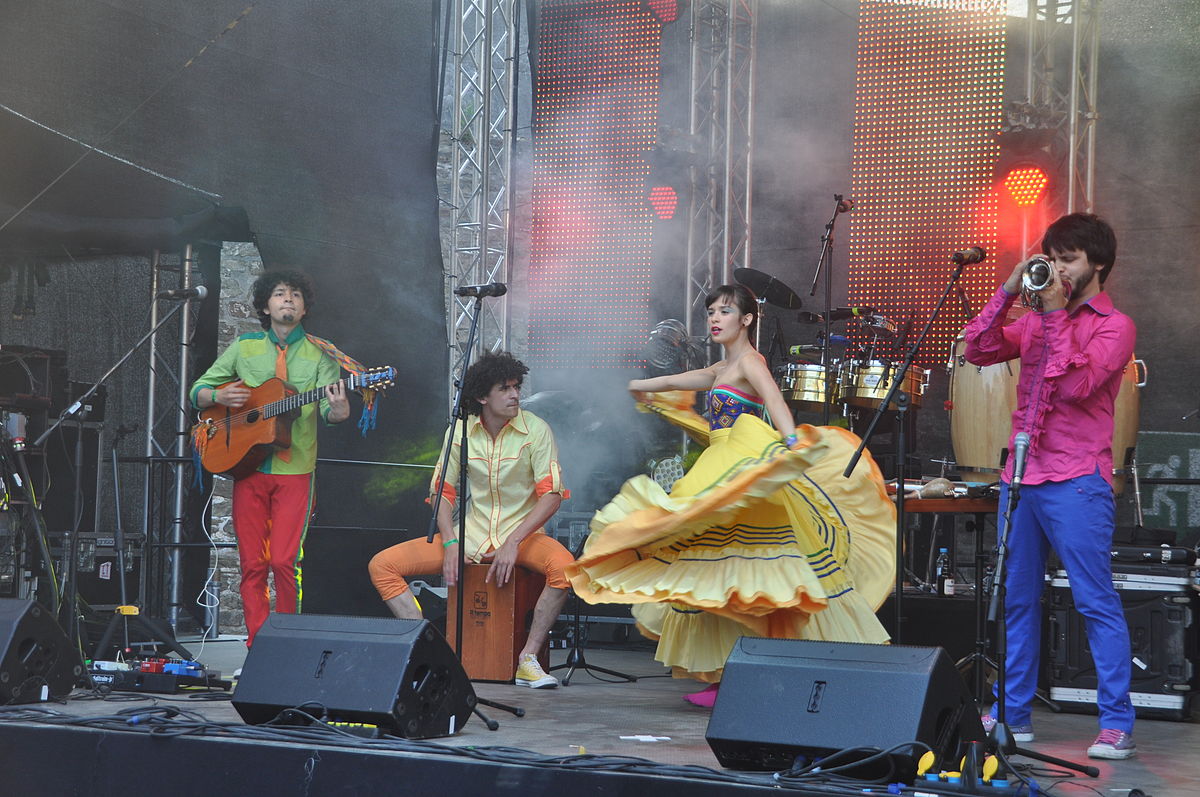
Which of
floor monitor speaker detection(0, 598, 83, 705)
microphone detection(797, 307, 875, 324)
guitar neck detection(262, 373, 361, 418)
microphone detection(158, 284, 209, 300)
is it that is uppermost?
microphone detection(797, 307, 875, 324)

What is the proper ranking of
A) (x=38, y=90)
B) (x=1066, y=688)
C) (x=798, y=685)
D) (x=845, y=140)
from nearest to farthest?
(x=798, y=685) → (x=1066, y=688) → (x=38, y=90) → (x=845, y=140)

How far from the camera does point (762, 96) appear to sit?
10.3m

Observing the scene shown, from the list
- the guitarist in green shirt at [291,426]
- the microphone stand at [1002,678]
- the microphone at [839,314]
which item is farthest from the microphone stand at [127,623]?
the microphone at [839,314]

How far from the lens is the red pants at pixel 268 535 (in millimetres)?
5820

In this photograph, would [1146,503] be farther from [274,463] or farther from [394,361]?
[274,463]

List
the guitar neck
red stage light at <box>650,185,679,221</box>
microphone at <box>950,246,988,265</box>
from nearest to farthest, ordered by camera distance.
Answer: microphone at <box>950,246,988,265</box>
the guitar neck
red stage light at <box>650,185,679,221</box>

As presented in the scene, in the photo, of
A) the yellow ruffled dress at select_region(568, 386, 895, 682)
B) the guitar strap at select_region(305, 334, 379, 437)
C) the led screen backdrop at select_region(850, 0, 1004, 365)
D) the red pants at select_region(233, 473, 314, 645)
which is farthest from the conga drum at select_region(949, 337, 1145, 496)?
the red pants at select_region(233, 473, 314, 645)

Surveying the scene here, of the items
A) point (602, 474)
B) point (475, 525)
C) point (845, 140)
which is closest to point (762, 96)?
point (845, 140)

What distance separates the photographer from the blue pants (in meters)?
4.09

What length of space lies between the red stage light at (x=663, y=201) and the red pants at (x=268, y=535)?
4936mm

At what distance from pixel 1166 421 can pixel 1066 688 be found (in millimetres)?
4476

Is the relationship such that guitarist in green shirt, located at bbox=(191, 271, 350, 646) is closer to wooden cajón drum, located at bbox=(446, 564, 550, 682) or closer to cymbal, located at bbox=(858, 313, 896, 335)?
wooden cajón drum, located at bbox=(446, 564, 550, 682)

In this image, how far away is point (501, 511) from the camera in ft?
19.7

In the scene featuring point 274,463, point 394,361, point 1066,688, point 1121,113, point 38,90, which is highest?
point 1121,113
